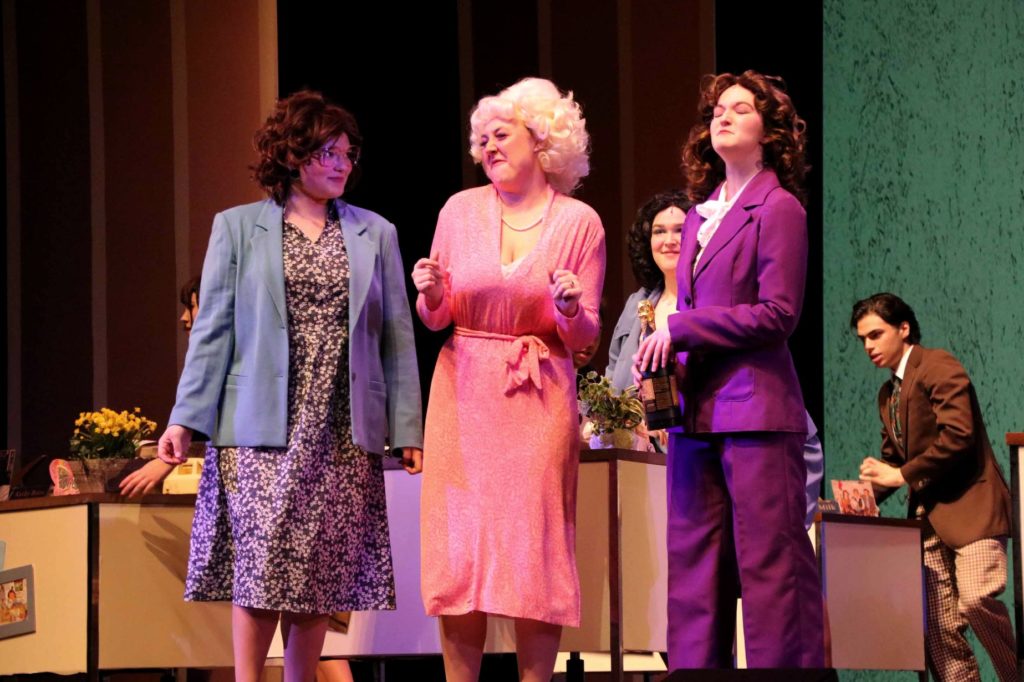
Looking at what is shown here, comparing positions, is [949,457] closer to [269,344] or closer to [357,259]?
[357,259]

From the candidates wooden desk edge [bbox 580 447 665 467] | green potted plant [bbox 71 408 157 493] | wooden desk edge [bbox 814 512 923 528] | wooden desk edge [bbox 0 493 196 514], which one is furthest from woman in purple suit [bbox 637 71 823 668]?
green potted plant [bbox 71 408 157 493]

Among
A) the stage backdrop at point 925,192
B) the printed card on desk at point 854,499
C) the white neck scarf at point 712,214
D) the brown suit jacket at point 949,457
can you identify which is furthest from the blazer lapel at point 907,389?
the white neck scarf at point 712,214

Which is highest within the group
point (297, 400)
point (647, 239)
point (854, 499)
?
point (647, 239)

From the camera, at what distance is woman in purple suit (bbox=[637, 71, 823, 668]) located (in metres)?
3.06

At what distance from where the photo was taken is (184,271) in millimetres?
6629

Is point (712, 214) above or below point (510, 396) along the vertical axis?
above

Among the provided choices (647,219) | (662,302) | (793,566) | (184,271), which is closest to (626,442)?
(662,302)

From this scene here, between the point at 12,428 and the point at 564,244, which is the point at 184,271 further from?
the point at 564,244

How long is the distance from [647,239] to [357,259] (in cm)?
151

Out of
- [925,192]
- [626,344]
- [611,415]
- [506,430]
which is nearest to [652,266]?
[626,344]

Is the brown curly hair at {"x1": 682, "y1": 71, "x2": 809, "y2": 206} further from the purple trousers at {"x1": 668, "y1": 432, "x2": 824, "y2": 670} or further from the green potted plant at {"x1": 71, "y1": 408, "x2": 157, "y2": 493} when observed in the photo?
the green potted plant at {"x1": 71, "y1": 408, "x2": 157, "y2": 493}

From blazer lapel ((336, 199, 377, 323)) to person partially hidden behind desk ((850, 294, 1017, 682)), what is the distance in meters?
2.97

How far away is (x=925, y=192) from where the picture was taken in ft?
24.6

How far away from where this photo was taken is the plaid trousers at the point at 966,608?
5777mm
